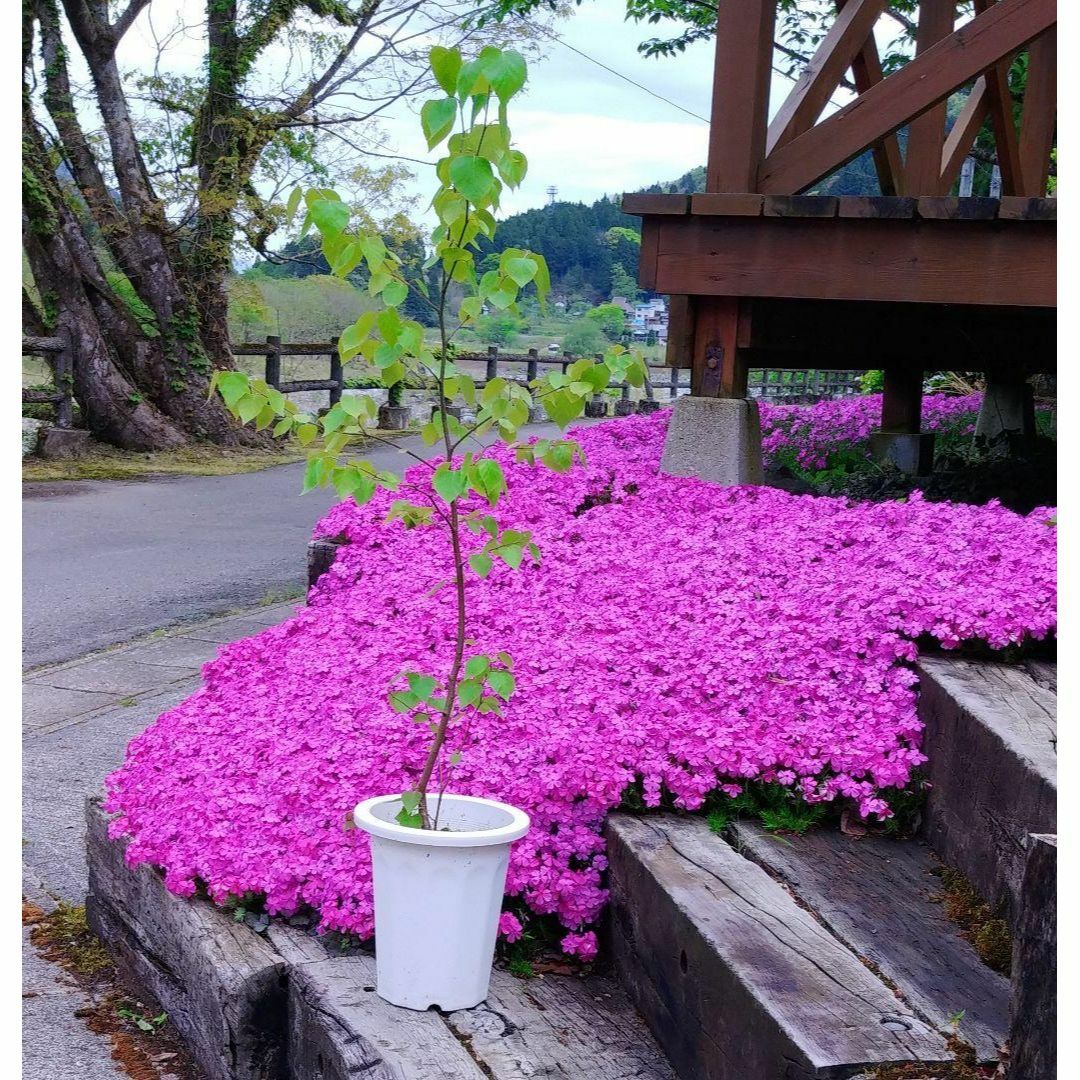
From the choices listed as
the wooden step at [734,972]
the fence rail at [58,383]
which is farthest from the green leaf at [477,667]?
the fence rail at [58,383]

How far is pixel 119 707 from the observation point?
5039mm

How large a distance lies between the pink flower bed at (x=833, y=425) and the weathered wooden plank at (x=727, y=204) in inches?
66.6

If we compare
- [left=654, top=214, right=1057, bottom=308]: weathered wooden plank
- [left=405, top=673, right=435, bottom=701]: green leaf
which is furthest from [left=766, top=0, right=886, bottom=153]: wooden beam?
[left=405, top=673, right=435, bottom=701]: green leaf

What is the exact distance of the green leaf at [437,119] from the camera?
89.2 inches

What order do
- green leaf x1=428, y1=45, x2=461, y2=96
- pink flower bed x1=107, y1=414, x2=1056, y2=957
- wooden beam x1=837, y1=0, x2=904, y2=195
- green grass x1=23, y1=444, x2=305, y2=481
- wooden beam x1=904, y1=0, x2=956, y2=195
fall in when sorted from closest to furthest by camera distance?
green leaf x1=428, y1=45, x2=461, y2=96
pink flower bed x1=107, y1=414, x2=1056, y2=957
wooden beam x1=904, y1=0, x2=956, y2=195
wooden beam x1=837, y1=0, x2=904, y2=195
green grass x1=23, y1=444, x2=305, y2=481

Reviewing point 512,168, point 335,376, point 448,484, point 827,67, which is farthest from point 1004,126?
point 335,376

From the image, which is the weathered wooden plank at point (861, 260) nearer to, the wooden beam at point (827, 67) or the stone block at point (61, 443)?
the wooden beam at point (827, 67)

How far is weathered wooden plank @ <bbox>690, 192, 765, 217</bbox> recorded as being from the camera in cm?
533

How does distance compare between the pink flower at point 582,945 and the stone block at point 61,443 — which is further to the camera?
the stone block at point 61,443

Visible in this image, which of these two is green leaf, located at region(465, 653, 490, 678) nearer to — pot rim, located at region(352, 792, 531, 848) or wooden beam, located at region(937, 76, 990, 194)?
pot rim, located at region(352, 792, 531, 848)

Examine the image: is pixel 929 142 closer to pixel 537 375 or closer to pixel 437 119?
pixel 437 119

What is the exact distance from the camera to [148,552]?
28.5 feet

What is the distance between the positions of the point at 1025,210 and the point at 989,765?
3135mm

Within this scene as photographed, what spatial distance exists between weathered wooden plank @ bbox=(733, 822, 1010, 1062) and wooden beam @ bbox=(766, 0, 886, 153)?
3.61 m
